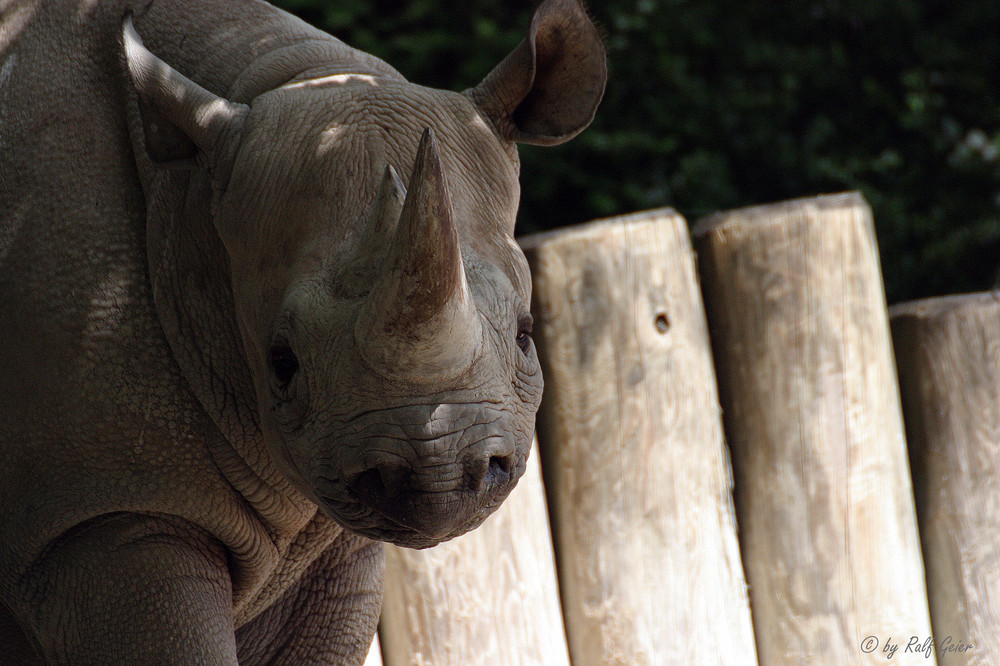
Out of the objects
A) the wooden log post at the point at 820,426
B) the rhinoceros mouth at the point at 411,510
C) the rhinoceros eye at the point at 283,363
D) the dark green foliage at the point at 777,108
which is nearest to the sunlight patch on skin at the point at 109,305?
the rhinoceros eye at the point at 283,363

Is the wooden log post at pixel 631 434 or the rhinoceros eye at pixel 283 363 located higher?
the rhinoceros eye at pixel 283 363

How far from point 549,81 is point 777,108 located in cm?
352

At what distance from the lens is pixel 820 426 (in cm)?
262

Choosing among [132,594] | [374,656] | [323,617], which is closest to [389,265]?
[132,594]

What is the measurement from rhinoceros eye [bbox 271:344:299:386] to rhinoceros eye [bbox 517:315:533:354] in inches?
11.7

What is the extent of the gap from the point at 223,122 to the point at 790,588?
176 centimetres

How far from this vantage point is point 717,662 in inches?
103

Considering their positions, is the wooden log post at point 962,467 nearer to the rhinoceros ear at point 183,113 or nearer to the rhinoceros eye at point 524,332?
the rhinoceros eye at point 524,332

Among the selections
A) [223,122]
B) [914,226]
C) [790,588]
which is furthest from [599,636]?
[914,226]

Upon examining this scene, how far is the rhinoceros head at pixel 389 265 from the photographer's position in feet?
4.22

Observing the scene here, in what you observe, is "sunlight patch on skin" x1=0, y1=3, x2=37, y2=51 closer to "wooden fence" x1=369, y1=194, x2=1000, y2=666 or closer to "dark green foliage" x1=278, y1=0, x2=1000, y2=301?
"wooden fence" x1=369, y1=194, x2=1000, y2=666

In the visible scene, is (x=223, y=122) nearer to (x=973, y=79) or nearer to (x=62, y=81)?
(x=62, y=81)

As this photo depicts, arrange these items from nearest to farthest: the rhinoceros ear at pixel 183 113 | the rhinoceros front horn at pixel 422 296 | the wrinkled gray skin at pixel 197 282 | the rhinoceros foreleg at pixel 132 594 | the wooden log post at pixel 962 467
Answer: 1. the rhinoceros front horn at pixel 422 296
2. the wrinkled gray skin at pixel 197 282
3. the rhinoceros ear at pixel 183 113
4. the rhinoceros foreleg at pixel 132 594
5. the wooden log post at pixel 962 467

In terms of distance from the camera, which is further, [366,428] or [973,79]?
[973,79]
